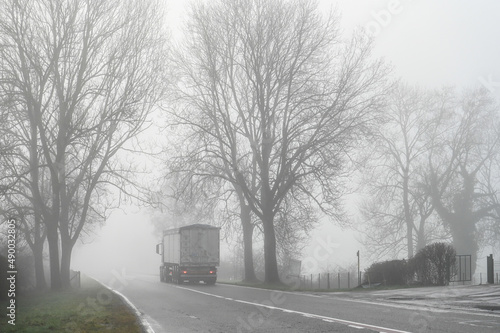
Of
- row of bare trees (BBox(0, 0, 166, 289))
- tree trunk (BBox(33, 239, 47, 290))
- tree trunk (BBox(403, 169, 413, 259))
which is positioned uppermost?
row of bare trees (BBox(0, 0, 166, 289))

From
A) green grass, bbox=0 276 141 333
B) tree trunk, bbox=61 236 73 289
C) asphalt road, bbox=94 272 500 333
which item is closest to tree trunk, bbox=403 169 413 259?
tree trunk, bbox=61 236 73 289

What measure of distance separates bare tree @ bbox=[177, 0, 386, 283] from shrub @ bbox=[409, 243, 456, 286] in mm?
6668

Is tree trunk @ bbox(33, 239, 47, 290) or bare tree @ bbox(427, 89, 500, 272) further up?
bare tree @ bbox(427, 89, 500, 272)

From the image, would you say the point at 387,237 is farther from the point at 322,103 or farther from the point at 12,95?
the point at 12,95

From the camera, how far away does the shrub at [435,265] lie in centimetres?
2572

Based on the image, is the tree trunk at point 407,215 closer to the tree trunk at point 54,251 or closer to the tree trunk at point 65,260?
the tree trunk at point 65,260

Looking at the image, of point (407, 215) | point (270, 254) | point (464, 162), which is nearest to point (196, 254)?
point (270, 254)

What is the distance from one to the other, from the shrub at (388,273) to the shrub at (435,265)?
2.71 feet

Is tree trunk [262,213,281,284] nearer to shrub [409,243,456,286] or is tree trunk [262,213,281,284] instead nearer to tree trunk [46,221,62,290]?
shrub [409,243,456,286]

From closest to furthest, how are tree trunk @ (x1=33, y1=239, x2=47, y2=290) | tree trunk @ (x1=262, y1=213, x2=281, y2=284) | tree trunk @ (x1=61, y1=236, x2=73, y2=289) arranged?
1. tree trunk @ (x1=61, y1=236, x2=73, y2=289)
2. tree trunk @ (x1=262, y1=213, x2=281, y2=284)
3. tree trunk @ (x1=33, y1=239, x2=47, y2=290)

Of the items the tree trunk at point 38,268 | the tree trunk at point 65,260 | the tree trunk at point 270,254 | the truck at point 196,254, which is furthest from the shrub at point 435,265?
the tree trunk at point 38,268

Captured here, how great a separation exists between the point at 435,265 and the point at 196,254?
55.1 ft

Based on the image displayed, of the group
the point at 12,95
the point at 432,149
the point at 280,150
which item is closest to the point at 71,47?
the point at 12,95

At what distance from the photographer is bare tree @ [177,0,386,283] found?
31.2m
